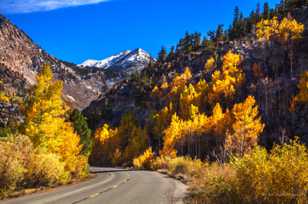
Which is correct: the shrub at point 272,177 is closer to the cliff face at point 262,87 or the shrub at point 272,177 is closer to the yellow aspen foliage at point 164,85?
the cliff face at point 262,87

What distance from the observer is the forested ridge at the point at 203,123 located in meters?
11.3

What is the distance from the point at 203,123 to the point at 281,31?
57.9m

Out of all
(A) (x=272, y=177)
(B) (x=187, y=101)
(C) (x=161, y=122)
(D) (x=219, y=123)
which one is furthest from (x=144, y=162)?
(A) (x=272, y=177)

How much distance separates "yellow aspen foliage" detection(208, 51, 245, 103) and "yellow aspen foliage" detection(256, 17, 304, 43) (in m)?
17.4

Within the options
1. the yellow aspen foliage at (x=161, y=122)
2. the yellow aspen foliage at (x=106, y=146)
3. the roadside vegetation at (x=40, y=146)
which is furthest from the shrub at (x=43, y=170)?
the yellow aspen foliage at (x=161, y=122)

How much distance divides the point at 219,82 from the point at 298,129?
32583mm

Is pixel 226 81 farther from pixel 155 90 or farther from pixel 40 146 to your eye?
pixel 40 146

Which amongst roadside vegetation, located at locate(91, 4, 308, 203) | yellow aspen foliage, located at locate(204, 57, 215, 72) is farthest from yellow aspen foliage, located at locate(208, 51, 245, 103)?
yellow aspen foliage, located at locate(204, 57, 215, 72)

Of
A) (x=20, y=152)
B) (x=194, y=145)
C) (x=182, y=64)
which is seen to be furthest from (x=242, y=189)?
(x=182, y=64)

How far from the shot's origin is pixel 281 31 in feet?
410

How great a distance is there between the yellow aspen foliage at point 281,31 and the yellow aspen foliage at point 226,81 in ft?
57.0

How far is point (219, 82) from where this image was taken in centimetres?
Answer: 10788

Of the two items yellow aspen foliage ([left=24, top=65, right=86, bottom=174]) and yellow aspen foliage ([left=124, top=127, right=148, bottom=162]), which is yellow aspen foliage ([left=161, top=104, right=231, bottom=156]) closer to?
yellow aspen foliage ([left=124, top=127, right=148, bottom=162])

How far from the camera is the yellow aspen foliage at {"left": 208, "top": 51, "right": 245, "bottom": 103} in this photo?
4144 inches
